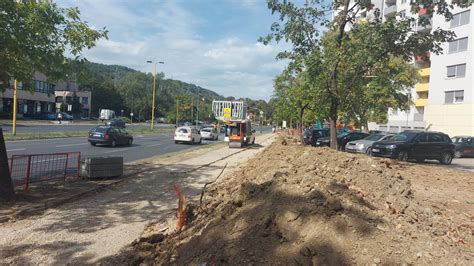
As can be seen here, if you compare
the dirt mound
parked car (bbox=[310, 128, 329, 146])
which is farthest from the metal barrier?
parked car (bbox=[310, 128, 329, 146])

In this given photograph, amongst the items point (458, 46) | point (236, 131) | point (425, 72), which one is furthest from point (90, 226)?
point (425, 72)

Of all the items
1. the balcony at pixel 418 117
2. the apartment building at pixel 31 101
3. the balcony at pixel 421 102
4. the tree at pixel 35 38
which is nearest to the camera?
the tree at pixel 35 38

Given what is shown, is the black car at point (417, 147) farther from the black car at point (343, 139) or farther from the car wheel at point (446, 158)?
the black car at point (343, 139)

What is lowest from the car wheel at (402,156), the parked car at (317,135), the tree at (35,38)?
→ the car wheel at (402,156)

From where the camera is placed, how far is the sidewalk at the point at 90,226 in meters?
5.69

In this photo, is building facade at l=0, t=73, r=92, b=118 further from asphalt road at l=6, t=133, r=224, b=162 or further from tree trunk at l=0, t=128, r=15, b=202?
tree trunk at l=0, t=128, r=15, b=202

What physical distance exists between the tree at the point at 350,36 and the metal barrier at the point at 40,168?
9.76 m

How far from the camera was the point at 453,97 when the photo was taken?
1828 inches

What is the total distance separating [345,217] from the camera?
4906mm

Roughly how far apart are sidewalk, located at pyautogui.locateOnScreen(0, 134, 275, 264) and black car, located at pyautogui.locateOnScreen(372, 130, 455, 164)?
1160cm

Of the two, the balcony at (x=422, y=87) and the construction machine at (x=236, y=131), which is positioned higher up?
the balcony at (x=422, y=87)

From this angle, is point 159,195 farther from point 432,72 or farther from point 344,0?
point 432,72

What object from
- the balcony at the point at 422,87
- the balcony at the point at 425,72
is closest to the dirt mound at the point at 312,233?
the balcony at the point at 425,72

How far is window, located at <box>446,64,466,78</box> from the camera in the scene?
44750 millimetres
